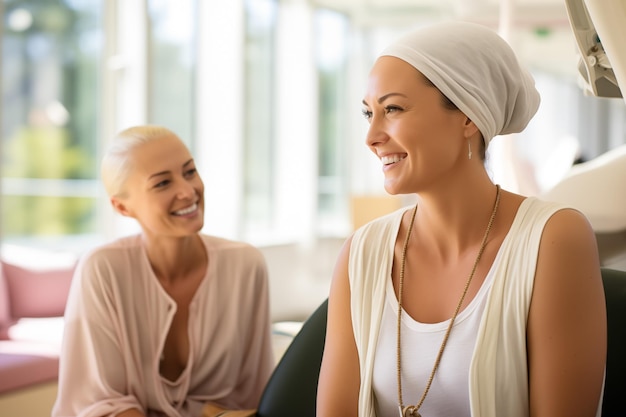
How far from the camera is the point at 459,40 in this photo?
140cm

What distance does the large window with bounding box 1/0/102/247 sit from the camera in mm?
5043

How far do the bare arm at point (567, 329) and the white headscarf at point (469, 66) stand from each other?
260 millimetres

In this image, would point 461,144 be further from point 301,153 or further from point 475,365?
point 301,153

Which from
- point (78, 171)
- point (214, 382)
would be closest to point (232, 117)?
point (78, 171)

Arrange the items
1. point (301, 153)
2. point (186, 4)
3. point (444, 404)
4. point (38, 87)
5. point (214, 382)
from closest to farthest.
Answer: point (444, 404) → point (214, 382) → point (38, 87) → point (186, 4) → point (301, 153)

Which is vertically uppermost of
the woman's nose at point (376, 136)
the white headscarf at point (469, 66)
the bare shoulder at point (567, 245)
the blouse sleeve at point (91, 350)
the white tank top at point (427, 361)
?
the white headscarf at point (469, 66)

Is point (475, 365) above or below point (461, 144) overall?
below

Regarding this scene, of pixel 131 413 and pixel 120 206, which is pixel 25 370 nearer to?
pixel 120 206

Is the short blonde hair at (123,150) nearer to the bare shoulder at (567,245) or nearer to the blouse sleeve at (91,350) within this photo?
the blouse sleeve at (91,350)

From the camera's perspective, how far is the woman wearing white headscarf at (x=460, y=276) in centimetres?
132

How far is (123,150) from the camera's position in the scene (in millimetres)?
2209

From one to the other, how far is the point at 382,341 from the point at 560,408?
1.14 feet

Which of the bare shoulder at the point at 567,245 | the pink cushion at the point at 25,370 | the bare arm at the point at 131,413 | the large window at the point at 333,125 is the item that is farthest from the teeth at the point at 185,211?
the large window at the point at 333,125

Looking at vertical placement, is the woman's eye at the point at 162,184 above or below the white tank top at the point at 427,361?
above
